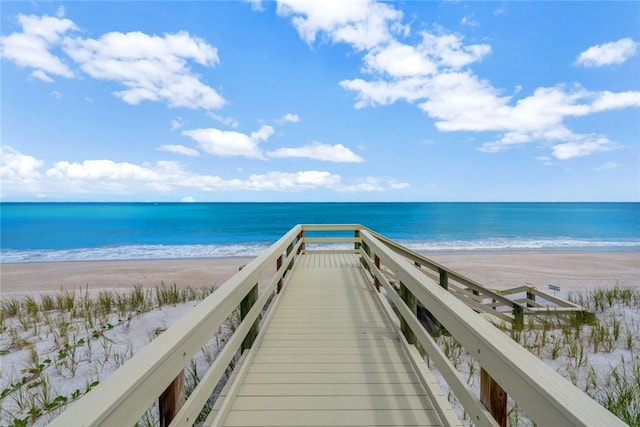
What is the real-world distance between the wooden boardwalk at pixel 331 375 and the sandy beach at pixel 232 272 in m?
8.35

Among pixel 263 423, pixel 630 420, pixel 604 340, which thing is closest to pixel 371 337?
pixel 263 423

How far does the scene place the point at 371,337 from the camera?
340cm

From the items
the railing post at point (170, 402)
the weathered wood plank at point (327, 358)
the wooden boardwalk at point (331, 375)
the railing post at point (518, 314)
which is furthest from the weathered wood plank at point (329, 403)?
the railing post at point (518, 314)

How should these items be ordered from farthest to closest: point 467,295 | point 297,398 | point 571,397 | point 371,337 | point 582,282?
point 582,282 < point 467,295 < point 371,337 < point 297,398 < point 571,397

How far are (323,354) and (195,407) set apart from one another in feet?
5.50

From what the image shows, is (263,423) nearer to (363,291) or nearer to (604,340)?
(363,291)

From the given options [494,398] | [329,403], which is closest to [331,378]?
[329,403]

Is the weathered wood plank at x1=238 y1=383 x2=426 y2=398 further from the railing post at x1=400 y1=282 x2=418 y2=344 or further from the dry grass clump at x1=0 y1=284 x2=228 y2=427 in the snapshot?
the dry grass clump at x1=0 y1=284 x2=228 y2=427

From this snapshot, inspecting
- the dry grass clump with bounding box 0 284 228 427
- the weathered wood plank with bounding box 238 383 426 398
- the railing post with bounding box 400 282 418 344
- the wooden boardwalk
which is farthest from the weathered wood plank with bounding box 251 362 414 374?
the dry grass clump with bounding box 0 284 228 427

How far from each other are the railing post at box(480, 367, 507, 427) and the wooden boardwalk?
0.75m

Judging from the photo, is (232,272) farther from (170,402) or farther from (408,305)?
(170,402)

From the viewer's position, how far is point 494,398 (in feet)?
4.76

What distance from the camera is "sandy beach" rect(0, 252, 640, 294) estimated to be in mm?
11406

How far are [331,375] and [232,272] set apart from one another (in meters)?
11.4
